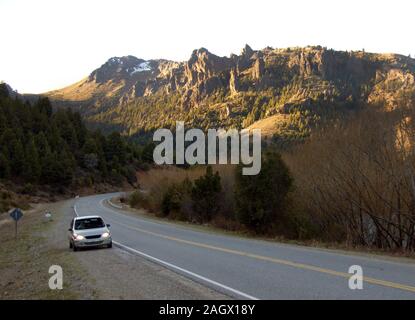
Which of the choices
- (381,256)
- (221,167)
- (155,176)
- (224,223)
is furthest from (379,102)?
(155,176)

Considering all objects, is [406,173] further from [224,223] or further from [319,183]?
[224,223]

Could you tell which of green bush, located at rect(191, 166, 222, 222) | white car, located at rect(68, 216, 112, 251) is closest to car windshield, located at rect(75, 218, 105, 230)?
white car, located at rect(68, 216, 112, 251)

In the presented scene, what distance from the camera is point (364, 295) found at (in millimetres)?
9594

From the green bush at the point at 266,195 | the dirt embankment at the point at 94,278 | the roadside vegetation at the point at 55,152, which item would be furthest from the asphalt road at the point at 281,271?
the roadside vegetation at the point at 55,152

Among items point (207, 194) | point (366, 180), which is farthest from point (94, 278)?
point (207, 194)

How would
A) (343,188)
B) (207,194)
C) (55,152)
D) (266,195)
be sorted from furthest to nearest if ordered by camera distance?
1. (55,152)
2. (207,194)
3. (266,195)
4. (343,188)

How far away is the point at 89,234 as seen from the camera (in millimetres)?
21188

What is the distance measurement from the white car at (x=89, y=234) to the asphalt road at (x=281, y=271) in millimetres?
1124

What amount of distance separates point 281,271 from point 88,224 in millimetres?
11482

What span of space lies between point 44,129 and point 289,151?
103 metres

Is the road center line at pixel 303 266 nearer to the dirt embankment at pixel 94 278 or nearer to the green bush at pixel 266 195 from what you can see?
the dirt embankment at pixel 94 278

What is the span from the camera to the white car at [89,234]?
829 inches

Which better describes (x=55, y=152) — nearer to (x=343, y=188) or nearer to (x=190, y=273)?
(x=343, y=188)

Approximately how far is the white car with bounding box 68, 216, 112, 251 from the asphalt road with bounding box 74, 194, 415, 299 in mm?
1124
